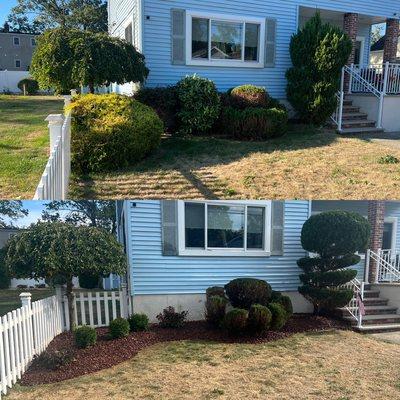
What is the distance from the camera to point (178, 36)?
11.4 metres

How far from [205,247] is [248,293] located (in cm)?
136

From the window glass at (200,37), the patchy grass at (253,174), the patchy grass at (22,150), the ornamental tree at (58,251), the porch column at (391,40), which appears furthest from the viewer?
the porch column at (391,40)

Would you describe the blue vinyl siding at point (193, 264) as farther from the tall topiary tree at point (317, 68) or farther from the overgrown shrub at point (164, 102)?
the tall topiary tree at point (317, 68)

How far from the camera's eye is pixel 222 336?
7.30 metres

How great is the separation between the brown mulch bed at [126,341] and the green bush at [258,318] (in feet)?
0.54

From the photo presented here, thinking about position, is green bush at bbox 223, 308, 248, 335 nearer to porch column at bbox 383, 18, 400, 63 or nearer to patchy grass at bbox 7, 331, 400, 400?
patchy grass at bbox 7, 331, 400, 400

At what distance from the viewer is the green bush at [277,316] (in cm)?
736

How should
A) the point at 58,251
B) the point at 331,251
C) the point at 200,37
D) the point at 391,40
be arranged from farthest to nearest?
1. the point at 391,40
2. the point at 200,37
3. the point at 331,251
4. the point at 58,251

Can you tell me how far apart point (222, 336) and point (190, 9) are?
27.1 feet

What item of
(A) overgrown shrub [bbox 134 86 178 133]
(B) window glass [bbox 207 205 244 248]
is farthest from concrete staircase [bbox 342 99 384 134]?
(B) window glass [bbox 207 205 244 248]

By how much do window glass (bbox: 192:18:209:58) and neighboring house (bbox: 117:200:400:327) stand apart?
5498mm

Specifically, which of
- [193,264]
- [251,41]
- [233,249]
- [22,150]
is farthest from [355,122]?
[22,150]

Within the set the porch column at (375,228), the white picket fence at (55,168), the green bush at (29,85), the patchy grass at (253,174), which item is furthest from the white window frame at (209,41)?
the green bush at (29,85)

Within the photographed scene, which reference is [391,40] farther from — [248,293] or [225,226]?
[248,293]
